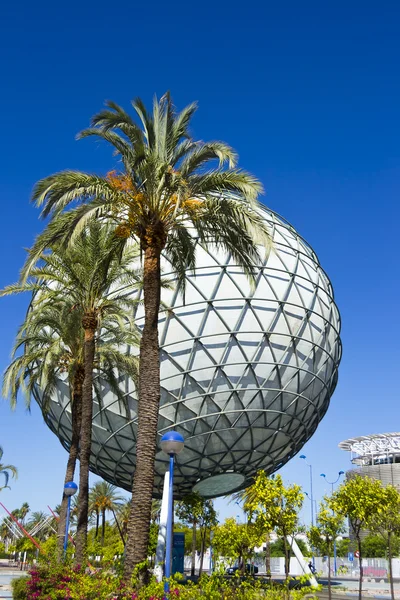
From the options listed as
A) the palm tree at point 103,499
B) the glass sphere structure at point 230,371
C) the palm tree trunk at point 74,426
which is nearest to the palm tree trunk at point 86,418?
the palm tree trunk at point 74,426

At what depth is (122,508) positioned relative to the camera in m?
59.1

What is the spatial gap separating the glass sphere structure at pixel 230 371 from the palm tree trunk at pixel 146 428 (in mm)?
11815

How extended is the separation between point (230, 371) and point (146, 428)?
1493 centimetres

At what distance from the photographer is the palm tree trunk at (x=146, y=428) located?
34.1 feet

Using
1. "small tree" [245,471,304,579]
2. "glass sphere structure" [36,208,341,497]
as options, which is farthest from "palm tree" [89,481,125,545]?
"small tree" [245,471,304,579]

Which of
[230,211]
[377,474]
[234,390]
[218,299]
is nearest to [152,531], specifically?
[234,390]

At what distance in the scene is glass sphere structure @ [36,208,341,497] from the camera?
2592cm

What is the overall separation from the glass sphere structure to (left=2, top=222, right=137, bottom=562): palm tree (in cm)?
315

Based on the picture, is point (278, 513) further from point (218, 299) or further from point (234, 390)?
point (218, 299)

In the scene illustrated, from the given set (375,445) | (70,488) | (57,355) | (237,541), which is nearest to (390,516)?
(237,541)

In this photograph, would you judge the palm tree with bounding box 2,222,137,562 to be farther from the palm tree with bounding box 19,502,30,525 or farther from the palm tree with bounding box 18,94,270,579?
the palm tree with bounding box 19,502,30,525

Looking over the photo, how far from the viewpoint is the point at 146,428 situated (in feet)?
37.7

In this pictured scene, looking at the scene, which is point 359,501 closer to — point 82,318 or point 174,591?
point 82,318

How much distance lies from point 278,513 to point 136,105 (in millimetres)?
11972
